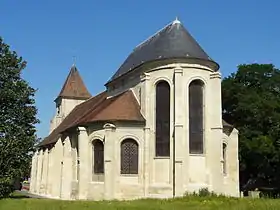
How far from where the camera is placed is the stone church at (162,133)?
105 feet

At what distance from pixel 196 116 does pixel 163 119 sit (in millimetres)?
2504

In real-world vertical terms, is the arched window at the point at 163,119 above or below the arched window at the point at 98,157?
above

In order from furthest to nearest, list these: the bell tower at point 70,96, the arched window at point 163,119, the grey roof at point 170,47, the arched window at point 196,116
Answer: the bell tower at point 70,96 < the grey roof at point 170,47 < the arched window at point 163,119 < the arched window at point 196,116

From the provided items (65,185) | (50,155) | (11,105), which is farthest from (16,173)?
(50,155)

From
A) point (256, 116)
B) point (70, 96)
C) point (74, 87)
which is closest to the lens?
point (256, 116)

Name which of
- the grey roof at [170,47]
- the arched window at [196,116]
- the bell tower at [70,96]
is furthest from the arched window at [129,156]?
the bell tower at [70,96]

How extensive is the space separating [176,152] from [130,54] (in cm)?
1410

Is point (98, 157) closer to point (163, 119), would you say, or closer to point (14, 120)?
point (163, 119)

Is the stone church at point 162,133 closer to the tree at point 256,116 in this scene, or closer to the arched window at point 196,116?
the arched window at point 196,116

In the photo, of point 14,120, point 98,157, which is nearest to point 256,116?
point 98,157

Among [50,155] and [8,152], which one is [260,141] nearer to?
[50,155]

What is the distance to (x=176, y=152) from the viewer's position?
103 feet

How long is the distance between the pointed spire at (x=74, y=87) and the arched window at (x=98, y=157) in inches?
1140

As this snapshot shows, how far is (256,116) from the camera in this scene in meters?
44.0
